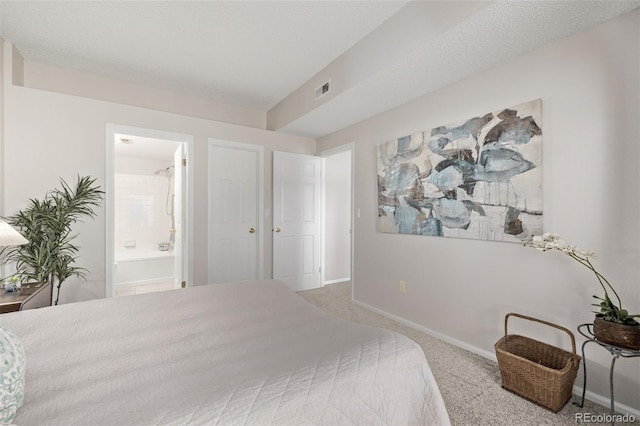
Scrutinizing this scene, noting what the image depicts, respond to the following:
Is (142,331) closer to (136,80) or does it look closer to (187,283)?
(187,283)

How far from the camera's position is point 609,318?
159cm

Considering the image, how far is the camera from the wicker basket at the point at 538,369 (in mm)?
1697

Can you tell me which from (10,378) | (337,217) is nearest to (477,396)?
(10,378)

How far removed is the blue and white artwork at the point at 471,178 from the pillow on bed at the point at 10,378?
2.75 m

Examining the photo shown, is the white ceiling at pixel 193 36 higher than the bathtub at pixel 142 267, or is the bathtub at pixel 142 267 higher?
the white ceiling at pixel 193 36

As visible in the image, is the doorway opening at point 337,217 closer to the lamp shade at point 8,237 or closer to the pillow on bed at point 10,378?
the lamp shade at point 8,237

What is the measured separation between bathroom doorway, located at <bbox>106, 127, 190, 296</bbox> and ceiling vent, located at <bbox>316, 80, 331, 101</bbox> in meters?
1.97

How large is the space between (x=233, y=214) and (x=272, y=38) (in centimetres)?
223

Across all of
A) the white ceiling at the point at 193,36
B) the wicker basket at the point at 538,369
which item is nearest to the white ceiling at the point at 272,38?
the white ceiling at the point at 193,36

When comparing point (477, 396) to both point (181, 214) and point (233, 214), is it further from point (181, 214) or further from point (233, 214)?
point (181, 214)

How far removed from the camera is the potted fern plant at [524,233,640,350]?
58.1 inches

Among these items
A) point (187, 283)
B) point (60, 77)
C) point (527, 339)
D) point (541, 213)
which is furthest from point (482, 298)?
point (60, 77)

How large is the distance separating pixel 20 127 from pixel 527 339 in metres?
4.78

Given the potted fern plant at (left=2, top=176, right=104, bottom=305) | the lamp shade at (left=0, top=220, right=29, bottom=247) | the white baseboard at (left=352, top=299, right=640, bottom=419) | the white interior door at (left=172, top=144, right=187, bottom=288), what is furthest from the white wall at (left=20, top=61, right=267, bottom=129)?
the white baseboard at (left=352, top=299, right=640, bottom=419)
